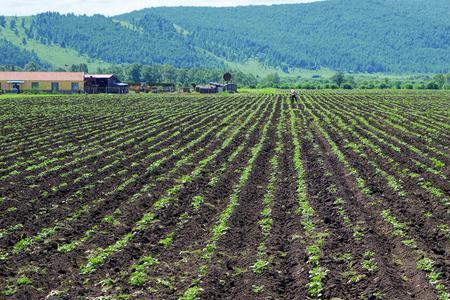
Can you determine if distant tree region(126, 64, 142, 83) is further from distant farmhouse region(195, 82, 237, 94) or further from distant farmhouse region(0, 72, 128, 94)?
distant farmhouse region(0, 72, 128, 94)

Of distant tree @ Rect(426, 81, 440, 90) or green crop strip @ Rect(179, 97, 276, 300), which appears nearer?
green crop strip @ Rect(179, 97, 276, 300)

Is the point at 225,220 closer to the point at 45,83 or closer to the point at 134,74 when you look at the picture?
the point at 45,83

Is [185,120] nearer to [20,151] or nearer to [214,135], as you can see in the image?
[214,135]

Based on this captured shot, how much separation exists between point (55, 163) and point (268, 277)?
518 inches

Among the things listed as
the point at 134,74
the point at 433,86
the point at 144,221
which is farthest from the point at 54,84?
the point at 144,221

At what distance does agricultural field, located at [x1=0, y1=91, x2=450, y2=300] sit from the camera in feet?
31.8

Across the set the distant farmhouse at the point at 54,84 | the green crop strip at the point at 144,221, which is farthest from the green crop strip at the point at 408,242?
the distant farmhouse at the point at 54,84

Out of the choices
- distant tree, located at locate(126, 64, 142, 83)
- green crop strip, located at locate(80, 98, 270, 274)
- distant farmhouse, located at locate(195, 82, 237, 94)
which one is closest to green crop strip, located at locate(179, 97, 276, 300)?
green crop strip, located at locate(80, 98, 270, 274)

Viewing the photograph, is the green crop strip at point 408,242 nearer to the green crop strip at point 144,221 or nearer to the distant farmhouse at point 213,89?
the green crop strip at point 144,221

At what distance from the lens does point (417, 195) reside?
15516 millimetres

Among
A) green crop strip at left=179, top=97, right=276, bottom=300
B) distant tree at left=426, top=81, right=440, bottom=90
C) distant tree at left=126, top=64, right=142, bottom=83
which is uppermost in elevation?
green crop strip at left=179, top=97, right=276, bottom=300

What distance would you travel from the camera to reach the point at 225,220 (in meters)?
13.5

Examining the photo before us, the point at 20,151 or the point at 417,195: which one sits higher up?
the point at 417,195

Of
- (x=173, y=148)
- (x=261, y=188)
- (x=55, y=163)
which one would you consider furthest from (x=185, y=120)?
(x=261, y=188)
